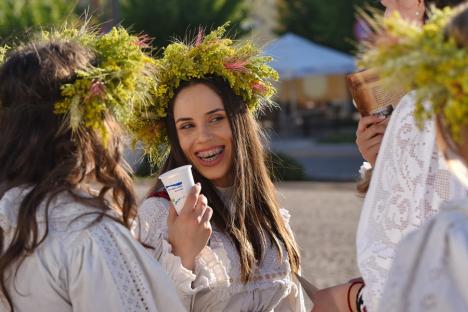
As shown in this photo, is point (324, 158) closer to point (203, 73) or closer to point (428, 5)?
point (203, 73)

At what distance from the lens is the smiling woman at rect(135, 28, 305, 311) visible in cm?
313

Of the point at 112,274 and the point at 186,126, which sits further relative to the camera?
the point at 186,126

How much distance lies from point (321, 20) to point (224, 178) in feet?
84.8

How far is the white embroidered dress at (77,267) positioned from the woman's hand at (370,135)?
36.9 inches

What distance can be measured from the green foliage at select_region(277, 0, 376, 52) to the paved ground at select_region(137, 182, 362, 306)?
1197 centimetres

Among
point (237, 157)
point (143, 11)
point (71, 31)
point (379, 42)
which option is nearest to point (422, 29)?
point (379, 42)

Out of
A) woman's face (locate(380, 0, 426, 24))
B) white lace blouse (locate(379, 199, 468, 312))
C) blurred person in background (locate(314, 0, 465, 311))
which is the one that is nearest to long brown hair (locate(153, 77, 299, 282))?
woman's face (locate(380, 0, 426, 24))

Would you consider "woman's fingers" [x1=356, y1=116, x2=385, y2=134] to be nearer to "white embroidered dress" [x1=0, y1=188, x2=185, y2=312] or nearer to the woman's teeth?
the woman's teeth

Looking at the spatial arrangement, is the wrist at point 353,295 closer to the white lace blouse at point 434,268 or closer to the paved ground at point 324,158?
the white lace blouse at point 434,268

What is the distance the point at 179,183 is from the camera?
2861 mm

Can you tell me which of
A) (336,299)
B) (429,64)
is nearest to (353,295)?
(336,299)

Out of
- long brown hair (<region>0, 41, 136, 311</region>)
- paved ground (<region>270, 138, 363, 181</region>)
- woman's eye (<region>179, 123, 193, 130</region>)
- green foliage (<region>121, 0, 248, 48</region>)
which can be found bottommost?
paved ground (<region>270, 138, 363, 181</region>)

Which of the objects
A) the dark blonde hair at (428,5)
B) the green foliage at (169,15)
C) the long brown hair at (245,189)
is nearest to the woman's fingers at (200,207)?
the long brown hair at (245,189)

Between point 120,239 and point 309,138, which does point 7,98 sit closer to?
point 120,239
